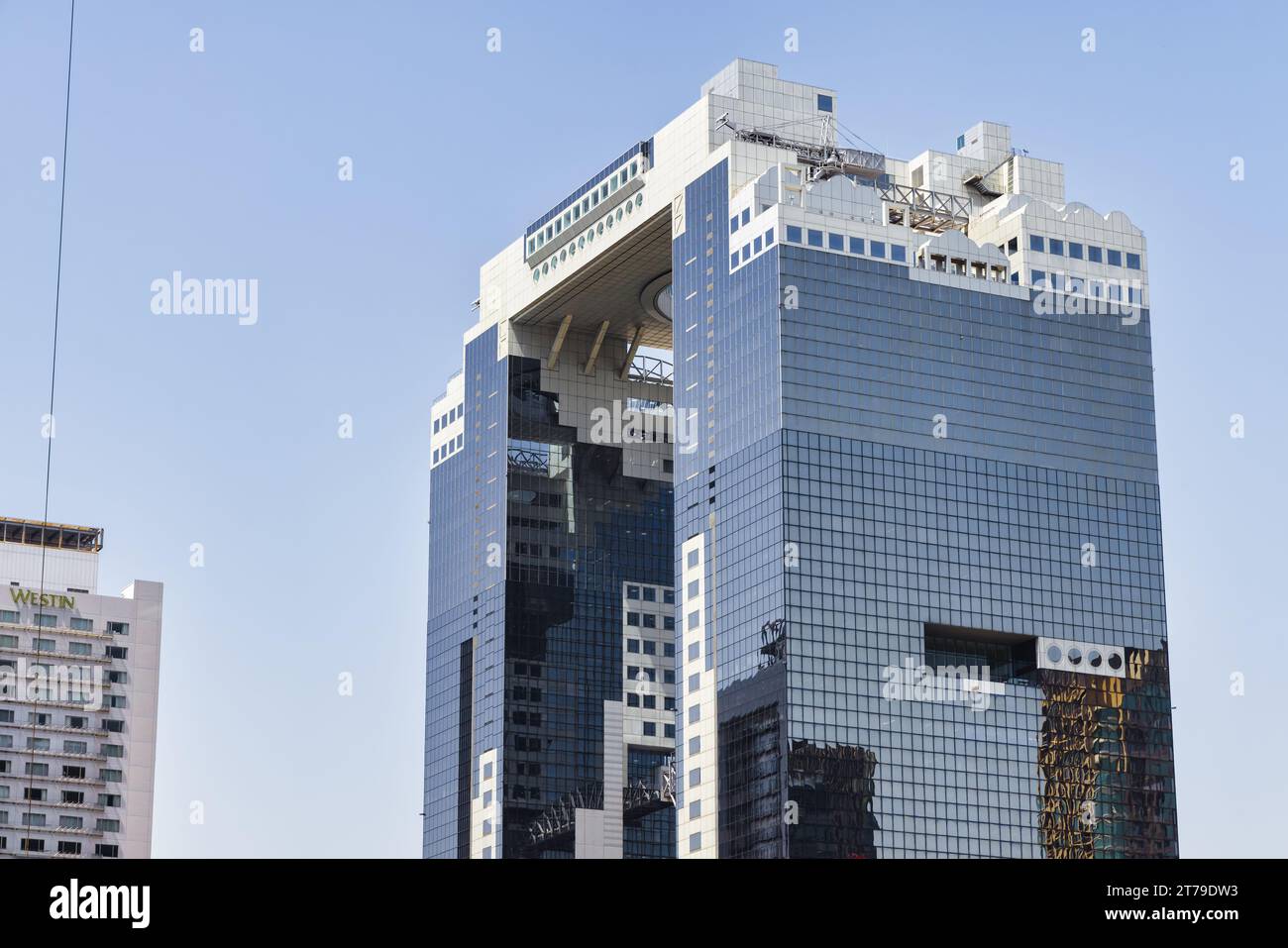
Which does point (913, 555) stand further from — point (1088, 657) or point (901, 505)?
point (1088, 657)

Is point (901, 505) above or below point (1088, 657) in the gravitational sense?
above

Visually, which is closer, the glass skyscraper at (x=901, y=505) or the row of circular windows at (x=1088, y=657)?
the glass skyscraper at (x=901, y=505)

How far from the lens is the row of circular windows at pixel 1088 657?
18375cm

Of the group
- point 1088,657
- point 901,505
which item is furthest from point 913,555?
point 1088,657

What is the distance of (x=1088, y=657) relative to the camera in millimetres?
185500

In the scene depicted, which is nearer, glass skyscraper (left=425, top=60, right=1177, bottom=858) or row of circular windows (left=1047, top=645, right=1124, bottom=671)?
glass skyscraper (left=425, top=60, right=1177, bottom=858)

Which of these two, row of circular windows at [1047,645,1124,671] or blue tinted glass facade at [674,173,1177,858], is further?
row of circular windows at [1047,645,1124,671]

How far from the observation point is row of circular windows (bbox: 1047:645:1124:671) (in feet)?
603

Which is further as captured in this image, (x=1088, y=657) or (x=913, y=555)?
(x=1088, y=657)

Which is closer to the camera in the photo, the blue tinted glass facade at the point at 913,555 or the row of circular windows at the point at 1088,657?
the blue tinted glass facade at the point at 913,555
